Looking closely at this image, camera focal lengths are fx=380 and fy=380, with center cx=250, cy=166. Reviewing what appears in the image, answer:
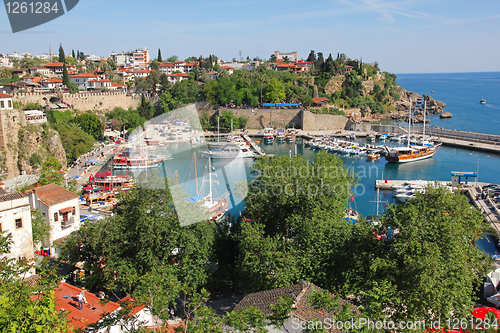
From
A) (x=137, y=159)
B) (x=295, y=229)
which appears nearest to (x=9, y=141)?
(x=137, y=159)

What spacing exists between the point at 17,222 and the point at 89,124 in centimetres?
2374

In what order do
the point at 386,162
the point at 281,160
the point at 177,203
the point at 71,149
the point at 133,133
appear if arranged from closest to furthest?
the point at 177,203 < the point at 281,160 < the point at 71,149 < the point at 386,162 < the point at 133,133

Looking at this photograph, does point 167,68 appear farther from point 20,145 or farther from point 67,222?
point 67,222

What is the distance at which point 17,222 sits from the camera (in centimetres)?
794

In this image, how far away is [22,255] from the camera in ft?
26.0

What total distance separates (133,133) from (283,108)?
16731 mm

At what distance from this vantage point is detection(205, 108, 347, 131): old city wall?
3900cm

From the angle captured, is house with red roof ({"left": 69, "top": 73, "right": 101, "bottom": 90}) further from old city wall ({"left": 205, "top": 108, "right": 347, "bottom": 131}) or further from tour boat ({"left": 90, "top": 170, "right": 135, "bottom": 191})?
tour boat ({"left": 90, "top": 170, "right": 135, "bottom": 191})

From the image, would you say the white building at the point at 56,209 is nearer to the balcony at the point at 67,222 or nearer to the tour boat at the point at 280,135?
the balcony at the point at 67,222

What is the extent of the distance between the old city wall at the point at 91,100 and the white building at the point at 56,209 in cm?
1923

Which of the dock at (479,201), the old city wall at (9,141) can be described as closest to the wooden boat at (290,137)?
the dock at (479,201)

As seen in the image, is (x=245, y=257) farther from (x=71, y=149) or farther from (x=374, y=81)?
(x=374, y=81)

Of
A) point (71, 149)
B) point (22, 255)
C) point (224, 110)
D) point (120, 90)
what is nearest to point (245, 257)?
point (22, 255)

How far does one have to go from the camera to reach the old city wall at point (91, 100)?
28.5 meters
